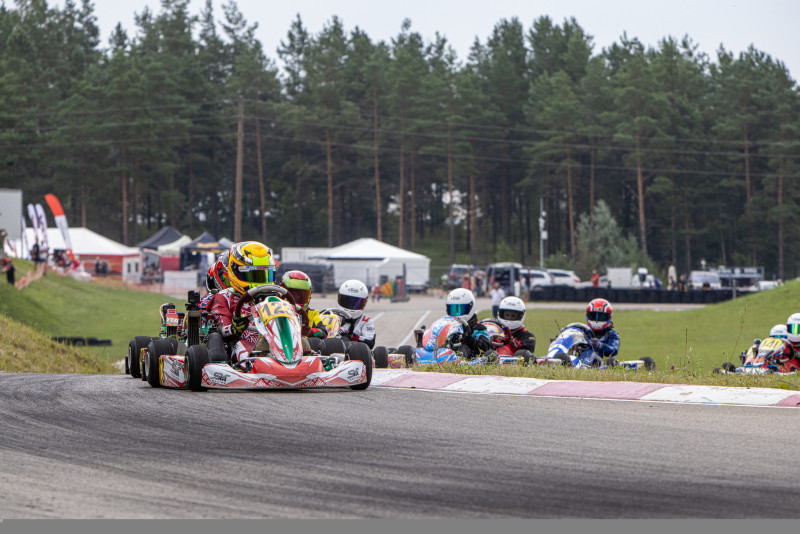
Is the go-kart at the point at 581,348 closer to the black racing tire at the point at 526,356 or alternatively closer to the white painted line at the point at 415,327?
the black racing tire at the point at 526,356

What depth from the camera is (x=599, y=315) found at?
15930 mm

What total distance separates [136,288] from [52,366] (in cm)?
3468

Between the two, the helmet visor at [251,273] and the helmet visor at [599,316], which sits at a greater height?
the helmet visor at [251,273]

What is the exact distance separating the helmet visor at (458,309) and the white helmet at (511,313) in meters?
0.55

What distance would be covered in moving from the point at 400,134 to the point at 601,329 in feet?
242

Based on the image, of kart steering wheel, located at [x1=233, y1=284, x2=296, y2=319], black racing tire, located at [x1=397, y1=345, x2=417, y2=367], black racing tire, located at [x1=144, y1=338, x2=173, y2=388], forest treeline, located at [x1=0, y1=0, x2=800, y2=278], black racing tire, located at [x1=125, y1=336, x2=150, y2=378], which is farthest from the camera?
forest treeline, located at [x1=0, y1=0, x2=800, y2=278]

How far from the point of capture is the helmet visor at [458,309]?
625 inches

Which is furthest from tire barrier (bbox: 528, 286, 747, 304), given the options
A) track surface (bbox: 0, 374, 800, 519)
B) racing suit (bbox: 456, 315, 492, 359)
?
track surface (bbox: 0, 374, 800, 519)

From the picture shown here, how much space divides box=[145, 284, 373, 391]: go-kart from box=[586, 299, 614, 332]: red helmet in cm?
571

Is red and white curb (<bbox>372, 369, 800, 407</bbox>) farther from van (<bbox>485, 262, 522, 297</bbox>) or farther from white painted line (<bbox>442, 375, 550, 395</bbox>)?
van (<bbox>485, 262, 522, 297</bbox>)

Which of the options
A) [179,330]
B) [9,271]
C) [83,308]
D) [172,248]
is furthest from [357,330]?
[172,248]

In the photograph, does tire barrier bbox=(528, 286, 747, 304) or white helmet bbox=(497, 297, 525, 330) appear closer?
white helmet bbox=(497, 297, 525, 330)

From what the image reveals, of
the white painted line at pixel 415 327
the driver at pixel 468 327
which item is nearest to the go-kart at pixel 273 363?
the driver at pixel 468 327

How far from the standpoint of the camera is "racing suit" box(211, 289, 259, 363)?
1080cm
